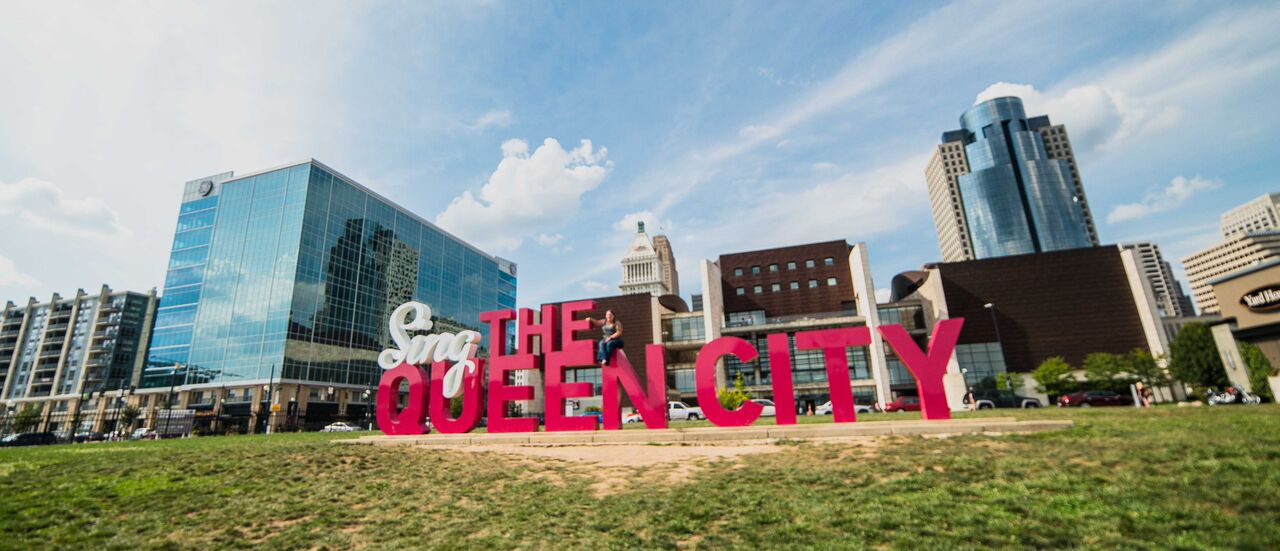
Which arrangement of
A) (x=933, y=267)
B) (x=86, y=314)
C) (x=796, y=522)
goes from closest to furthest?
(x=796, y=522)
(x=933, y=267)
(x=86, y=314)

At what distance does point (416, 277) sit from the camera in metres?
95.2

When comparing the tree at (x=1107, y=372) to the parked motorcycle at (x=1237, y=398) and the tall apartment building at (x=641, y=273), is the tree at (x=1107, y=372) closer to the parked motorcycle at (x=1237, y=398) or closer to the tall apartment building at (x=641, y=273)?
the parked motorcycle at (x=1237, y=398)

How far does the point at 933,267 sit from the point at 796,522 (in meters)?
64.2

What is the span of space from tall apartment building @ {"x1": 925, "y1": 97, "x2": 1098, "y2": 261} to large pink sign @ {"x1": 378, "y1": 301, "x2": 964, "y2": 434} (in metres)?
151

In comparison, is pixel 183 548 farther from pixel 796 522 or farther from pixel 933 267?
pixel 933 267

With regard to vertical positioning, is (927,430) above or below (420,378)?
below

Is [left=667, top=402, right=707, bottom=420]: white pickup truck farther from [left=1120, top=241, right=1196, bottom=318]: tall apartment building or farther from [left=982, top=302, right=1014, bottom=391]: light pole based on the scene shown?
[left=1120, top=241, right=1196, bottom=318]: tall apartment building

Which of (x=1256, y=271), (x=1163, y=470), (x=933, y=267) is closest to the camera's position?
(x=1163, y=470)

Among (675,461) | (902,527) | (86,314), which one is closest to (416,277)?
(86,314)

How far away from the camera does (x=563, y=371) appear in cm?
2308

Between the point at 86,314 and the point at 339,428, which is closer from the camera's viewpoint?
the point at 339,428

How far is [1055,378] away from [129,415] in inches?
4204

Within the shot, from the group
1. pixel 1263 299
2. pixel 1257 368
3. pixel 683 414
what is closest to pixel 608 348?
pixel 683 414

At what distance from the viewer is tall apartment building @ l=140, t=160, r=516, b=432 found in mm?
69062
